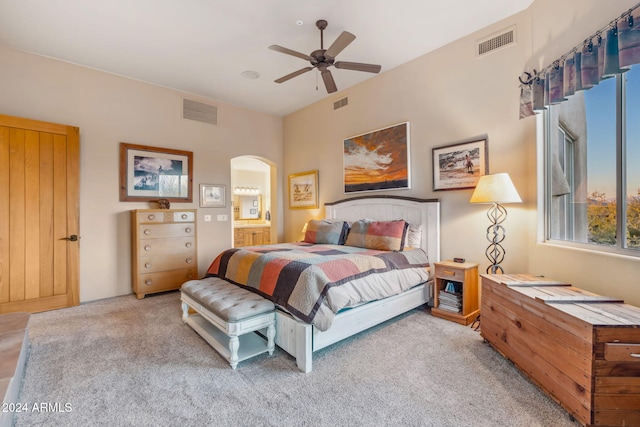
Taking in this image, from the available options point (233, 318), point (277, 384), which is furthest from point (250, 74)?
point (277, 384)

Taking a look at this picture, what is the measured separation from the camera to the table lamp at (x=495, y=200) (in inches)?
102

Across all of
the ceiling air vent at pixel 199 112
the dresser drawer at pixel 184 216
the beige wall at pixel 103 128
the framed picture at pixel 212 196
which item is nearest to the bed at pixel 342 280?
the dresser drawer at pixel 184 216

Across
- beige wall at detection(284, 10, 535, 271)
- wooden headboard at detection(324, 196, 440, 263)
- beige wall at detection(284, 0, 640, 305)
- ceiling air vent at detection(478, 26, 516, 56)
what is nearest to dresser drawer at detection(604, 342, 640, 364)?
beige wall at detection(284, 0, 640, 305)

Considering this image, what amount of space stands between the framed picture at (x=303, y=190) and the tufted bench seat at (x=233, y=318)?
2.72 m

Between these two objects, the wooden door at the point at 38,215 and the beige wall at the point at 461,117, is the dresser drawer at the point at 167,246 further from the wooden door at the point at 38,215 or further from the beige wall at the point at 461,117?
the beige wall at the point at 461,117

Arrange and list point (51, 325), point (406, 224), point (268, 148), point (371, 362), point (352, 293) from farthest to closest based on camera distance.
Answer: point (268, 148)
point (406, 224)
point (51, 325)
point (352, 293)
point (371, 362)

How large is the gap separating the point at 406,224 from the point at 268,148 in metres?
3.41

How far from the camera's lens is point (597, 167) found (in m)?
2.10

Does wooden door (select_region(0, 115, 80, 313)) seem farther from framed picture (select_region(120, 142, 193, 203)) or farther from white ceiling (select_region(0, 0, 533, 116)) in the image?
white ceiling (select_region(0, 0, 533, 116))

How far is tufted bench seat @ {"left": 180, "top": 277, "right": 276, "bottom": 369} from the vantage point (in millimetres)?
2080

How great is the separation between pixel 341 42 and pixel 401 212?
2.20 metres

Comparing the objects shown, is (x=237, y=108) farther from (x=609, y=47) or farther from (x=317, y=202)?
(x=609, y=47)

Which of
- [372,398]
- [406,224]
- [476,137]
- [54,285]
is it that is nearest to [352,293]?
[372,398]

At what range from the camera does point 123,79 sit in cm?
398
